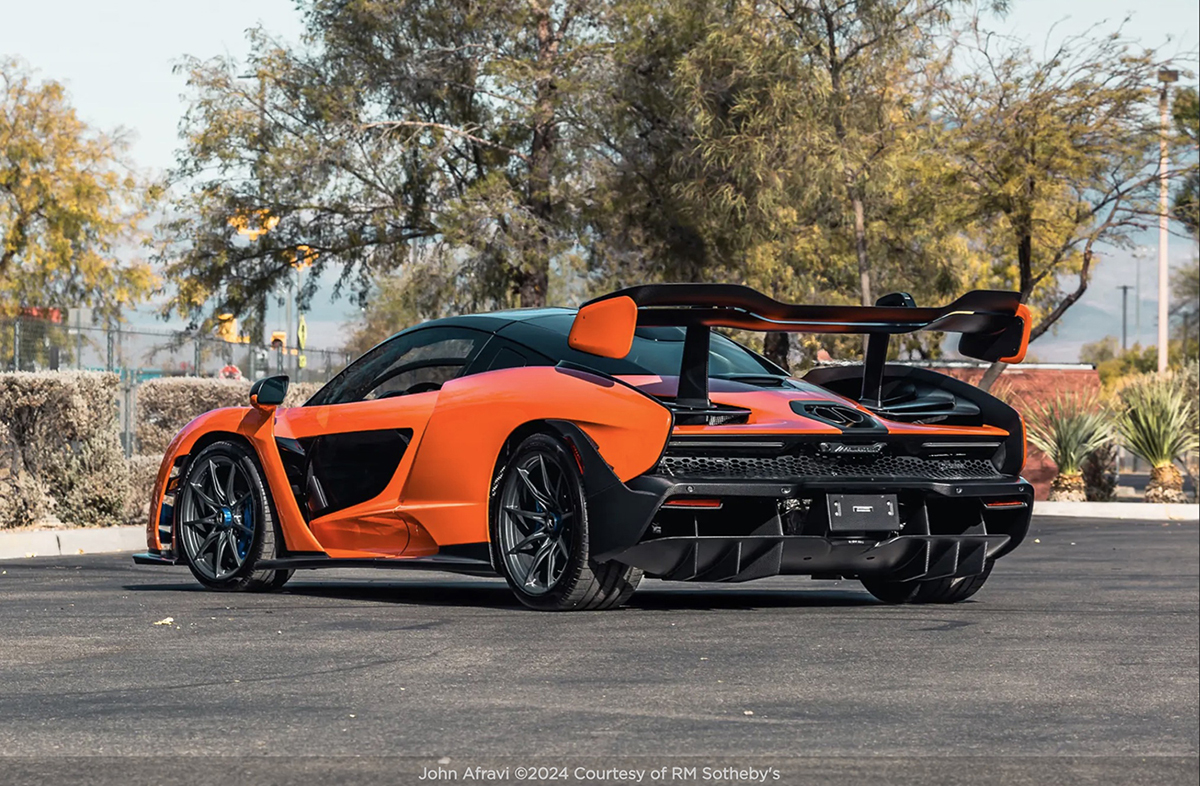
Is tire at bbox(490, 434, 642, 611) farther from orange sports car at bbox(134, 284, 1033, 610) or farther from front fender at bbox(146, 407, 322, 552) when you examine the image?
front fender at bbox(146, 407, 322, 552)

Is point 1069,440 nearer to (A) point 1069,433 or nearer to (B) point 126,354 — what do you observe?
(A) point 1069,433

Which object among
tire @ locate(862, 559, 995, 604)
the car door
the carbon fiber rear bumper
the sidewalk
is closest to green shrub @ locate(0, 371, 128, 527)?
the sidewalk

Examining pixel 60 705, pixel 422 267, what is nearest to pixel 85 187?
pixel 422 267

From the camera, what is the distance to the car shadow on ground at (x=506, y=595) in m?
8.77

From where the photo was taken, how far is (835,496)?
752 cm

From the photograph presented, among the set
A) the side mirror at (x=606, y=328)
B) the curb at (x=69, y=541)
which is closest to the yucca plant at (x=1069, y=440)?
the curb at (x=69, y=541)

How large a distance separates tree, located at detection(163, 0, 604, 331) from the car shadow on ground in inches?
718

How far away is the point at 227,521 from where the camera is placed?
9156mm

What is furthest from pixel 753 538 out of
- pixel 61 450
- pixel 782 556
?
pixel 61 450

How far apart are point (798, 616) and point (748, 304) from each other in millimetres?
1659

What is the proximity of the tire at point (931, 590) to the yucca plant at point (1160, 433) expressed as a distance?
612 inches

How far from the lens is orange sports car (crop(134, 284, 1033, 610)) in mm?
7398

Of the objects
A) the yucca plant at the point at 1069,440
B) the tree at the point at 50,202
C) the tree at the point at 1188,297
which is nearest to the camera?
the yucca plant at the point at 1069,440

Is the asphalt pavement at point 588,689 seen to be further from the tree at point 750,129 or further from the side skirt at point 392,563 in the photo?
the tree at point 750,129
